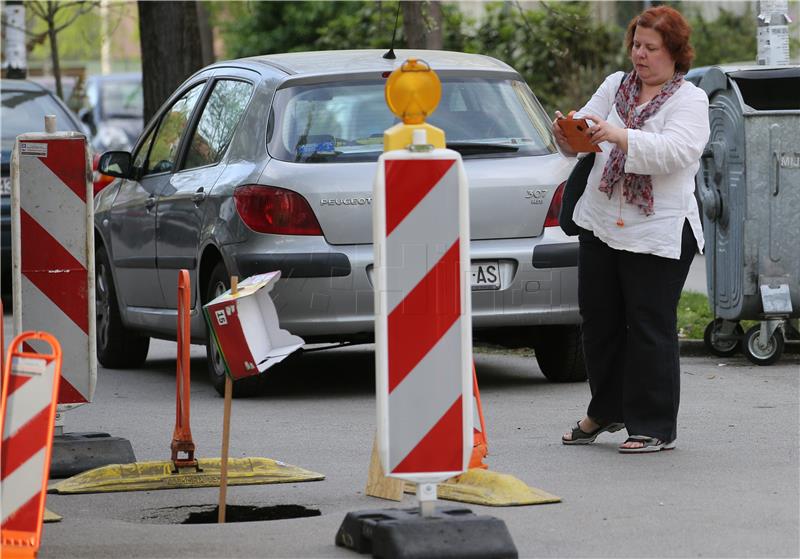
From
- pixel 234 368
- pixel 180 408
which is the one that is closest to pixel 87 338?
pixel 180 408

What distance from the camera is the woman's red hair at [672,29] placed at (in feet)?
21.6

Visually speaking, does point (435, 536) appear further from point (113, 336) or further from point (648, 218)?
point (113, 336)

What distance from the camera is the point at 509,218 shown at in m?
8.14

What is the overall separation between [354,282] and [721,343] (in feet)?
9.56

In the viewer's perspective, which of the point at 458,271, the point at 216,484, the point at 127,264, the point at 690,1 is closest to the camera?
the point at 458,271

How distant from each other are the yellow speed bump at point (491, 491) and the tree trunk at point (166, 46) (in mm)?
8726

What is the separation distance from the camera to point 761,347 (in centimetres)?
948

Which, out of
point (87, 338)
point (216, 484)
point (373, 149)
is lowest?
point (216, 484)

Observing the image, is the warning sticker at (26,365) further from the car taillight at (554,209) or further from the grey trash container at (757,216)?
the grey trash container at (757,216)

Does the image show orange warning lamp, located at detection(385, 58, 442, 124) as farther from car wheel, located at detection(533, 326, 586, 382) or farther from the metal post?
car wheel, located at detection(533, 326, 586, 382)

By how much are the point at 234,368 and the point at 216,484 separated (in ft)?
2.91

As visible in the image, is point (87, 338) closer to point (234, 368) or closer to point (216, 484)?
point (216, 484)

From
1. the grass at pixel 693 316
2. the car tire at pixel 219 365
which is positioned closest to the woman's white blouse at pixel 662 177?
the car tire at pixel 219 365

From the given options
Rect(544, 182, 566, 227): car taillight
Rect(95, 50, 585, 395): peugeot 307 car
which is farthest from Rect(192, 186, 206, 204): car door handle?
Rect(544, 182, 566, 227): car taillight
